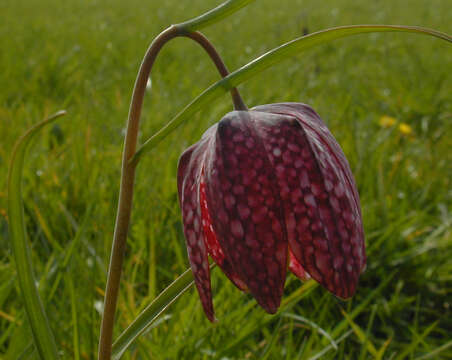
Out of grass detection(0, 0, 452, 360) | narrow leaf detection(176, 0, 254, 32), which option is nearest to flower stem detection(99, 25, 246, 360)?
narrow leaf detection(176, 0, 254, 32)

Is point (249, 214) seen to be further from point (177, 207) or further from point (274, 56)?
point (177, 207)

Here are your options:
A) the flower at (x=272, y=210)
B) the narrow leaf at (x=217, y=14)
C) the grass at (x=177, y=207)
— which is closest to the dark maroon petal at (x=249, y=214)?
the flower at (x=272, y=210)

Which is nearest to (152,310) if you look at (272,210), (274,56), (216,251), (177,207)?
(216,251)

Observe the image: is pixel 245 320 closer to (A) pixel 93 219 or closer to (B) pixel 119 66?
(A) pixel 93 219

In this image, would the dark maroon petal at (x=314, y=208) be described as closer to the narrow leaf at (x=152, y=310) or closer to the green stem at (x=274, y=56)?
the green stem at (x=274, y=56)

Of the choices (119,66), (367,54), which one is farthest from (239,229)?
(367,54)

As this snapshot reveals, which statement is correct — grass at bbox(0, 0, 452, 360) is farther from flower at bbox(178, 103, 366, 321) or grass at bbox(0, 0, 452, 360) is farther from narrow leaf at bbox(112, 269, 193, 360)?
flower at bbox(178, 103, 366, 321)

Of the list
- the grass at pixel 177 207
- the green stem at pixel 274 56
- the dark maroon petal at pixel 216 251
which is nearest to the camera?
the green stem at pixel 274 56
